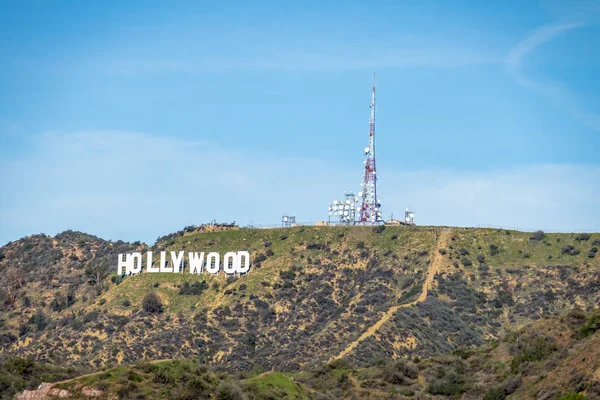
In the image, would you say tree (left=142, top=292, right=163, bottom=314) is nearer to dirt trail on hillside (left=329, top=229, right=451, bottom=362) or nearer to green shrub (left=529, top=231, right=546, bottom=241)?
dirt trail on hillside (left=329, top=229, right=451, bottom=362)

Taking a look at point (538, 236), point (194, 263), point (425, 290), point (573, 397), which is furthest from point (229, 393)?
point (538, 236)

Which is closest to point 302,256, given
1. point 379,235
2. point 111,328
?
point 379,235

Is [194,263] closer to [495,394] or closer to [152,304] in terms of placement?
[152,304]

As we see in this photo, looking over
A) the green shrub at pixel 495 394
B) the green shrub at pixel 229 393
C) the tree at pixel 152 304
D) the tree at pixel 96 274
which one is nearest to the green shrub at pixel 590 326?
the green shrub at pixel 495 394

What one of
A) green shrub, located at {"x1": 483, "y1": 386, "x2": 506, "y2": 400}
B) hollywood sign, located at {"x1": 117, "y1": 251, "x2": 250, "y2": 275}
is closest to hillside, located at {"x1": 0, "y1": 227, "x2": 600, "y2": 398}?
hollywood sign, located at {"x1": 117, "y1": 251, "x2": 250, "y2": 275}

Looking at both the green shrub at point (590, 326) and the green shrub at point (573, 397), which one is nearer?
the green shrub at point (573, 397)

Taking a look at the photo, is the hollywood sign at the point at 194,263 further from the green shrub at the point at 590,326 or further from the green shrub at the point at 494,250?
the green shrub at the point at 590,326
